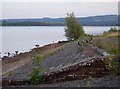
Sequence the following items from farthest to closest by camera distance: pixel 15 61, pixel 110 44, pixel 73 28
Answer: pixel 73 28
pixel 15 61
pixel 110 44

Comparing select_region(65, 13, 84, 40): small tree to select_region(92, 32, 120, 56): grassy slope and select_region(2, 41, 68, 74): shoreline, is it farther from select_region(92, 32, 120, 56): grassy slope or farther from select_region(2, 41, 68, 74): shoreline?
select_region(92, 32, 120, 56): grassy slope

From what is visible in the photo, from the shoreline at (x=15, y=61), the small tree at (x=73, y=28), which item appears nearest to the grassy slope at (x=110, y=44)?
the shoreline at (x=15, y=61)

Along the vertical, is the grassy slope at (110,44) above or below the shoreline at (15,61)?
above

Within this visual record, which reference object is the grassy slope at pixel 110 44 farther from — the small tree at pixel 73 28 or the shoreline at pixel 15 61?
the small tree at pixel 73 28

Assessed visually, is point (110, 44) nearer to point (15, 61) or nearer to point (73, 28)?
point (15, 61)

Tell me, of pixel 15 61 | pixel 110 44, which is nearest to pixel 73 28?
pixel 15 61

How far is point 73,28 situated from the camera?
45656 millimetres

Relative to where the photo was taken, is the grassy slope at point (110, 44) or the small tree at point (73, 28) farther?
the small tree at point (73, 28)

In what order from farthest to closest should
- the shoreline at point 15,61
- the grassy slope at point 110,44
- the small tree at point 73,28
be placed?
the small tree at point 73,28 → the shoreline at point 15,61 → the grassy slope at point 110,44

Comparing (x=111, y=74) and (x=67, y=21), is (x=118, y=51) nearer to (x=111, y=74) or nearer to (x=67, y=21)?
(x=111, y=74)

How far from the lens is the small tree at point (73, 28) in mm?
45594

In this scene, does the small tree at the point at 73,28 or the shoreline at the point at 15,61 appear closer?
the shoreline at the point at 15,61

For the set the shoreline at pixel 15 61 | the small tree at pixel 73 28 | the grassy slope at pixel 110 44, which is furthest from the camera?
the small tree at pixel 73 28

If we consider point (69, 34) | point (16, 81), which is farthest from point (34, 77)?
point (69, 34)
